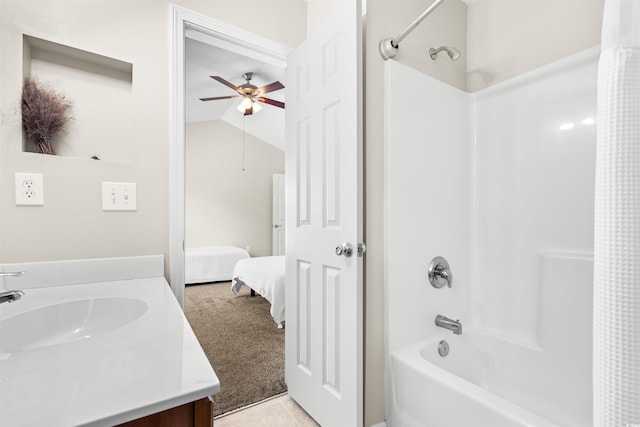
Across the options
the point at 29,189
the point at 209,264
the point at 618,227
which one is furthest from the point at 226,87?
the point at 618,227

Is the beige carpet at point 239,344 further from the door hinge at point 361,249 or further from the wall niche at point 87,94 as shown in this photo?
the wall niche at point 87,94

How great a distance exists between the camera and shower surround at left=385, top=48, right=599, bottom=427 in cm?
132

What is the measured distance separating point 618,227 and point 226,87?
4502mm

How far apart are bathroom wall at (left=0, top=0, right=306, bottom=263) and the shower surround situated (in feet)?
3.58

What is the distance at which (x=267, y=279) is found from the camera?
9.84 feet

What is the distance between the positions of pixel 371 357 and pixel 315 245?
0.59 m

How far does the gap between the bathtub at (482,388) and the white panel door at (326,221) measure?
→ 0.21m

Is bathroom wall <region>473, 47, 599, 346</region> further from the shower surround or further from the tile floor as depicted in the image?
the tile floor

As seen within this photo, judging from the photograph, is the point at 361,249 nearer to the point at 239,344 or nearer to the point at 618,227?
the point at 618,227

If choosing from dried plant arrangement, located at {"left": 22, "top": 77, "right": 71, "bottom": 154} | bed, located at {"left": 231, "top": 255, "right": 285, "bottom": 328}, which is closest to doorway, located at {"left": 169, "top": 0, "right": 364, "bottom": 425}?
dried plant arrangement, located at {"left": 22, "top": 77, "right": 71, "bottom": 154}

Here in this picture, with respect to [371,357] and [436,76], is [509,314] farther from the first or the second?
[436,76]

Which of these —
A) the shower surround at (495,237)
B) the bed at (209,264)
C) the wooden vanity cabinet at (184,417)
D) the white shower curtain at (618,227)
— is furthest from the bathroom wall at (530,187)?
the bed at (209,264)

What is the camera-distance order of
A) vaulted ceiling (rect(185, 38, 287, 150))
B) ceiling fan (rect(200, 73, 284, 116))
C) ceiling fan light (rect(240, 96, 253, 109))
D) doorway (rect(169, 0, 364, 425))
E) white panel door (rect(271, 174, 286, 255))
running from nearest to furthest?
doorway (rect(169, 0, 364, 425))
vaulted ceiling (rect(185, 38, 287, 150))
ceiling fan (rect(200, 73, 284, 116))
ceiling fan light (rect(240, 96, 253, 109))
white panel door (rect(271, 174, 286, 255))

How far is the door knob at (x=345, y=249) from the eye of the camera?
131cm
